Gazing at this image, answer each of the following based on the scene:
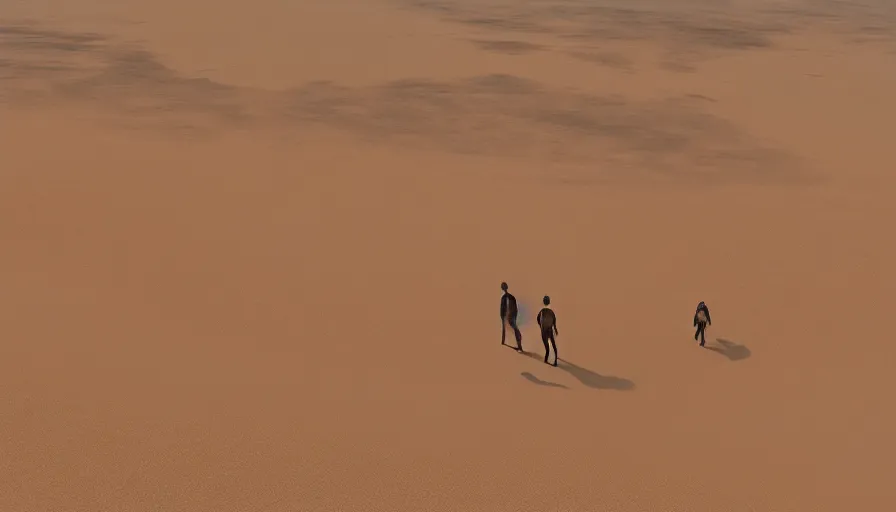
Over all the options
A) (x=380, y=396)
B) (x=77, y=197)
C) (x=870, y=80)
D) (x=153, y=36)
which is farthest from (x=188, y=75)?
(x=870, y=80)

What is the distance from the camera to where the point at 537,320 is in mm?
9688

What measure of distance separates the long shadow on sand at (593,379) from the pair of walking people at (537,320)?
18 cm

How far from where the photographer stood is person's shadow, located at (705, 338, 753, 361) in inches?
406

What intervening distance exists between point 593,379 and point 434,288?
10.9 feet

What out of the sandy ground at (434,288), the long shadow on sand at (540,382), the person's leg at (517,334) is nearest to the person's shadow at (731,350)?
the sandy ground at (434,288)

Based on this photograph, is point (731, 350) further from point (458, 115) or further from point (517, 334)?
point (458, 115)

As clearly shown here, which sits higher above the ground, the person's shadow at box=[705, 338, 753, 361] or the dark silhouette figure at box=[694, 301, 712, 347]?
the dark silhouette figure at box=[694, 301, 712, 347]

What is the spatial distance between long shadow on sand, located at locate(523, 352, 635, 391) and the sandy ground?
52 millimetres

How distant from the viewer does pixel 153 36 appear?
102 ft

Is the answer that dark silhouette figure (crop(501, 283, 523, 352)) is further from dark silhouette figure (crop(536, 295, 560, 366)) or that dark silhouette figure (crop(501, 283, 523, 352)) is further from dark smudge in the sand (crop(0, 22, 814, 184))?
dark smudge in the sand (crop(0, 22, 814, 184))

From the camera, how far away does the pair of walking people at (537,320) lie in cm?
953

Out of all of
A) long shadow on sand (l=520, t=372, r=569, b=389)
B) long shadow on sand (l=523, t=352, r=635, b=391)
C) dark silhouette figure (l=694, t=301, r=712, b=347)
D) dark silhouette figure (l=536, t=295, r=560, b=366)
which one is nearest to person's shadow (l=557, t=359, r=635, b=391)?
long shadow on sand (l=523, t=352, r=635, b=391)

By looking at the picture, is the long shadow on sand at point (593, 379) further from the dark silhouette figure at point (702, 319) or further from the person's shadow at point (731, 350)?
the person's shadow at point (731, 350)

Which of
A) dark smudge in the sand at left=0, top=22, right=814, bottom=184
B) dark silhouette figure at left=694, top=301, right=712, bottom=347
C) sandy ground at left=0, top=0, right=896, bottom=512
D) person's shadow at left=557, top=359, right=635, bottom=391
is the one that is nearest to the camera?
sandy ground at left=0, top=0, right=896, bottom=512
